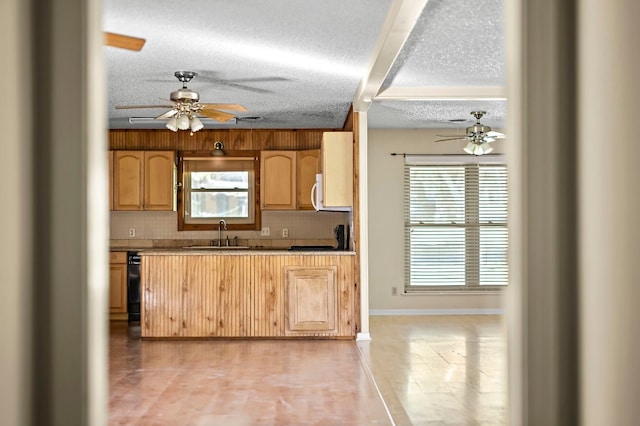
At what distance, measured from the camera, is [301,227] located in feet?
30.2

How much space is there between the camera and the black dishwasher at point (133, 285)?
8.55 m

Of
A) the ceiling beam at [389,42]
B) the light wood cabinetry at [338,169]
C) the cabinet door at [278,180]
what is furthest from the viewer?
the cabinet door at [278,180]

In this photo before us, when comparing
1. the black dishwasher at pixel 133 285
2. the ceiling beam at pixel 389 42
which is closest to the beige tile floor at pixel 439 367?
the ceiling beam at pixel 389 42

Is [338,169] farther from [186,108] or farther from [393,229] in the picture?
[393,229]

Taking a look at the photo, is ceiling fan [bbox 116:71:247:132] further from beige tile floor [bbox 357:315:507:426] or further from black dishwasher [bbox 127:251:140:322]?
black dishwasher [bbox 127:251:140:322]

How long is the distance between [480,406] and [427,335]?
3114mm

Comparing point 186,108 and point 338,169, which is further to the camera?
point 338,169

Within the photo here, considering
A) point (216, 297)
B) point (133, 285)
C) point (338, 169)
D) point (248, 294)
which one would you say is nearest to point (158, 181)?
point (133, 285)

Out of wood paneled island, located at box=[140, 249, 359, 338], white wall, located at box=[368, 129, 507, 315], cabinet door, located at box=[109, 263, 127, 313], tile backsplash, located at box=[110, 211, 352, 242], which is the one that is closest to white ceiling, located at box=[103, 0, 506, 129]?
white wall, located at box=[368, 129, 507, 315]

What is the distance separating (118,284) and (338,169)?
3.15 m

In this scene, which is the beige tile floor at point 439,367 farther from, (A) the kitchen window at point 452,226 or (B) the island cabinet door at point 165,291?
(B) the island cabinet door at point 165,291

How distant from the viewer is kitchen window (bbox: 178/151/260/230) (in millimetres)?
9195

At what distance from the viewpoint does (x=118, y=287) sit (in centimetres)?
857

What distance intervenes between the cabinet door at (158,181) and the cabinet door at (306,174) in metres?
1.60
